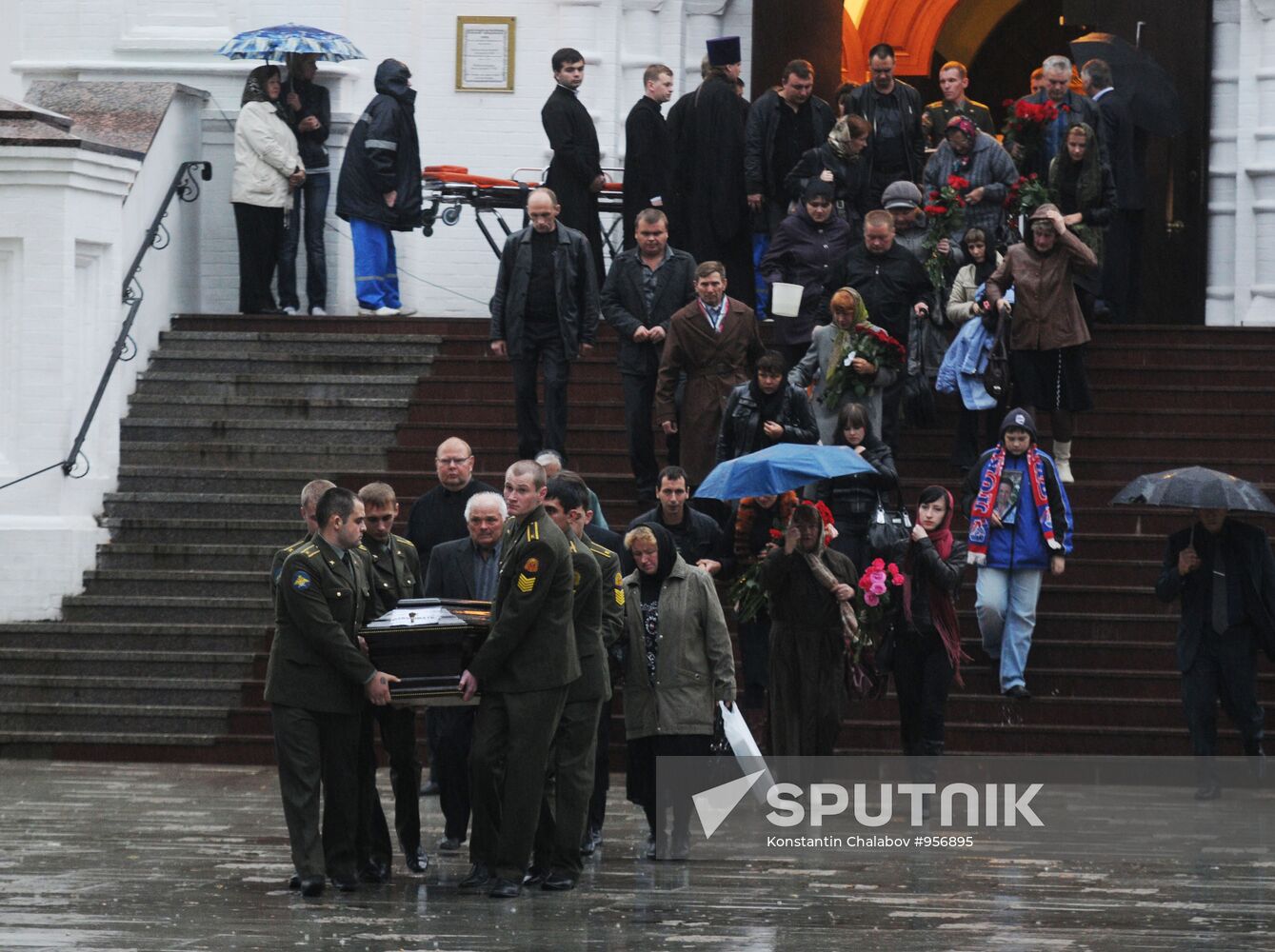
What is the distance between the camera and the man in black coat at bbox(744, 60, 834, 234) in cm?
1644

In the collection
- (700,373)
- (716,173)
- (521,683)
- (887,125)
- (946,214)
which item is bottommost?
(521,683)

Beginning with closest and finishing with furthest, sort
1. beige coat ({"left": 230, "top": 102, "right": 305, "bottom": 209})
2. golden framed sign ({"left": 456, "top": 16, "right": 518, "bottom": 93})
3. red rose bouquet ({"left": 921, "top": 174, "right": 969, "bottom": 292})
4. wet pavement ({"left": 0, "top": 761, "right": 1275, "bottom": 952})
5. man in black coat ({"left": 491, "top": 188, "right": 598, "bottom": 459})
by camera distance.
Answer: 1. wet pavement ({"left": 0, "top": 761, "right": 1275, "bottom": 952})
2. man in black coat ({"left": 491, "top": 188, "right": 598, "bottom": 459})
3. red rose bouquet ({"left": 921, "top": 174, "right": 969, "bottom": 292})
4. beige coat ({"left": 230, "top": 102, "right": 305, "bottom": 209})
5. golden framed sign ({"left": 456, "top": 16, "right": 518, "bottom": 93})

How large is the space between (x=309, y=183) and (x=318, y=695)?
8547 millimetres

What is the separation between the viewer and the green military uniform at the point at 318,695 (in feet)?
31.5

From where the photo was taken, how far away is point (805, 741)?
1167cm

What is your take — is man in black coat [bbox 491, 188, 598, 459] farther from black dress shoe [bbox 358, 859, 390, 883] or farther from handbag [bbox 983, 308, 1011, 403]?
black dress shoe [bbox 358, 859, 390, 883]

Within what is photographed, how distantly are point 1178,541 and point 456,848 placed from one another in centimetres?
436

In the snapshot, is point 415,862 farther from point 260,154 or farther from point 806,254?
point 260,154

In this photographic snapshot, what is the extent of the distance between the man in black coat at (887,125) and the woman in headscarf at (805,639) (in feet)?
18.6

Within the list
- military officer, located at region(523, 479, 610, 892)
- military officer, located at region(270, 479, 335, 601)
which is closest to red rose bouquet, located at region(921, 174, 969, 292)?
military officer, located at region(523, 479, 610, 892)

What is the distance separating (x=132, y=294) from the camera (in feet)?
54.4

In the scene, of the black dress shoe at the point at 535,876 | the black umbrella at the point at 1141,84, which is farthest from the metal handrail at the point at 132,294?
the black umbrella at the point at 1141,84

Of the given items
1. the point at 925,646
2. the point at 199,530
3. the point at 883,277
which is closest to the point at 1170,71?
the point at 883,277

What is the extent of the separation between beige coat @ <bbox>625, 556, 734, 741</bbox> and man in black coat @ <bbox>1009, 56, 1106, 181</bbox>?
23.1 ft
